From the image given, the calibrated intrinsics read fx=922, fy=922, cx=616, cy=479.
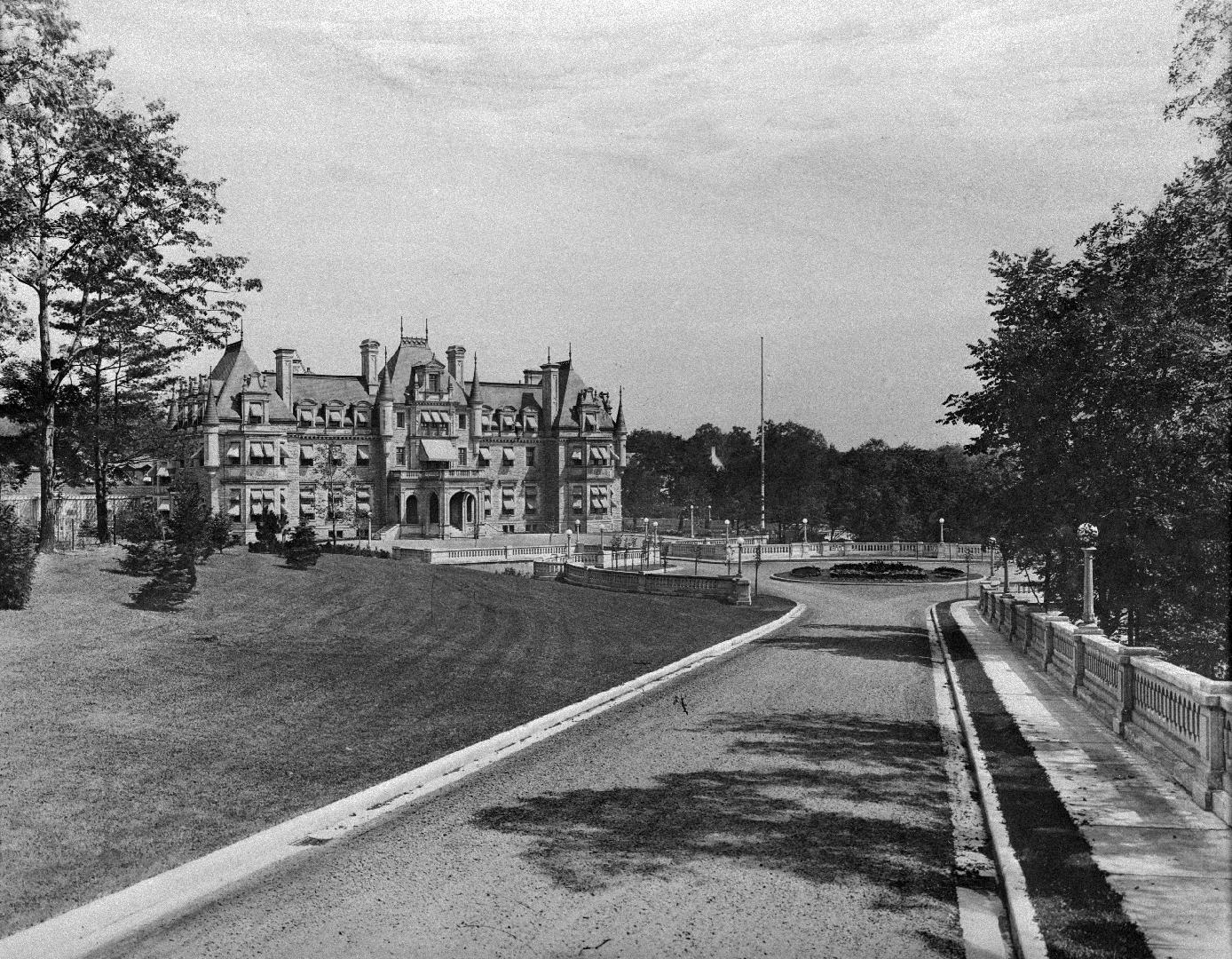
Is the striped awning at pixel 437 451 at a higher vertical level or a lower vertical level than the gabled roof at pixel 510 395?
lower

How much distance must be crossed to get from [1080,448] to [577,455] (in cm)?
6058

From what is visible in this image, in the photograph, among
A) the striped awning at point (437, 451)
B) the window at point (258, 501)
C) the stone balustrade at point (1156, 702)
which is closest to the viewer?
the stone balustrade at point (1156, 702)

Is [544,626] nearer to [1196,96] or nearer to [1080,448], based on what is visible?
[1080,448]

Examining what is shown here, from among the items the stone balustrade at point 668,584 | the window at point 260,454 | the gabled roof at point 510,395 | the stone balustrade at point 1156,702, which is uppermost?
the gabled roof at point 510,395

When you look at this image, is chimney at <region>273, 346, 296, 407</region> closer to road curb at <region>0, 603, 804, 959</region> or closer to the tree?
the tree

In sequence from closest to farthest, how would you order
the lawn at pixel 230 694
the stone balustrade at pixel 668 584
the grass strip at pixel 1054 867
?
the grass strip at pixel 1054 867, the lawn at pixel 230 694, the stone balustrade at pixel 668 584

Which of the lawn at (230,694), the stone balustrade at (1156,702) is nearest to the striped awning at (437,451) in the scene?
the lawn at (230,694)

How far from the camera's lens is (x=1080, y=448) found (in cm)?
2364

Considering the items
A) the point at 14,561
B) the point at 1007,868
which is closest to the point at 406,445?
the point at 14,561

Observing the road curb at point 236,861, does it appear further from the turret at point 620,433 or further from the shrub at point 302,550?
the turret at point 620,433

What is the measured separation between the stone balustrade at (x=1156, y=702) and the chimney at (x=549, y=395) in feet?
209

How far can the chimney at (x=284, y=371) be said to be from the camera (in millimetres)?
69938

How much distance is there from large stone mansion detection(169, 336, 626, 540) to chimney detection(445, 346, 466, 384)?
0.12m

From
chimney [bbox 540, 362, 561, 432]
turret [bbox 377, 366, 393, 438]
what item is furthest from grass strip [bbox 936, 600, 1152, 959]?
chimney [bbox 540, 362, 561, 432]
